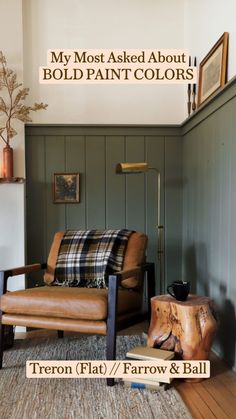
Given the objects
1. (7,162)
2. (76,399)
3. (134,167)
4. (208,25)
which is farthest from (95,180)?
(76,399)

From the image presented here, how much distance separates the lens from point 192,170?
10.1ft

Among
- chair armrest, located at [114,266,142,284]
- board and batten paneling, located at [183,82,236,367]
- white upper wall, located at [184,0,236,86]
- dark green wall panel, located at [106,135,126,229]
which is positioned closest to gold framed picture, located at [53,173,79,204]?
dark green wall panel, located at [106,135,126,229]

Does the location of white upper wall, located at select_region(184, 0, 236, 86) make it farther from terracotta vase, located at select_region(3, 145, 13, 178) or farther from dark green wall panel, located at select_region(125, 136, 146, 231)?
terracotta vase, located at select_region(3, 145, 13, 178)

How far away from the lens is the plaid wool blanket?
2.66m

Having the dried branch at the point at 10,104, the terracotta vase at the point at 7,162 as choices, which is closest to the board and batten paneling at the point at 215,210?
the dried branch at the point at 10,104

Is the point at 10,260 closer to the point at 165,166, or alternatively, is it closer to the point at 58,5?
the point at 165,166

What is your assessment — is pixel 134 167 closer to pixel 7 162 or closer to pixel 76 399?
pixel 7 162

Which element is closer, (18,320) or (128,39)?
(18,320)

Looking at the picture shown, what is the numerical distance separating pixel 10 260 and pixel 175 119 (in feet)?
5.89

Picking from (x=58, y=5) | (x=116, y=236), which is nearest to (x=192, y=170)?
(x=116, y=236)

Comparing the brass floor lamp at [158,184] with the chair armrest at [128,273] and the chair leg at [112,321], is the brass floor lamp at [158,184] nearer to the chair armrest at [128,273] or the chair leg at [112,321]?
the chair armrest at [128,273]

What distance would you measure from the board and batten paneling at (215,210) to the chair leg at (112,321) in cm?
67

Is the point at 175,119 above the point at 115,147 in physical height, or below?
above

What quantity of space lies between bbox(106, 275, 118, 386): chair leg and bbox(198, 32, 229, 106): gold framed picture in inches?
54.9
